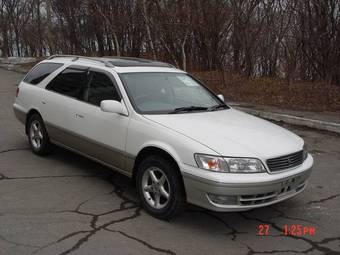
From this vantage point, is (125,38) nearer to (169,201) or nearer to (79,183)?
(79,183)

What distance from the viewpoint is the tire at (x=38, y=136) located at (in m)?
6.40

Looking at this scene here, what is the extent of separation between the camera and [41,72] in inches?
267

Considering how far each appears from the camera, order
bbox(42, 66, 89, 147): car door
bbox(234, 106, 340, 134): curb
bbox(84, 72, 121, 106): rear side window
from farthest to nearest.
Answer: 1. bbox(234, 106, 340, 134): curb
2. bbox(42, 66, 89, 147): car door
3. bbox(84, 72, 121, 106): rear side window

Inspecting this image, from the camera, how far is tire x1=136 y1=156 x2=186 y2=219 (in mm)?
4309

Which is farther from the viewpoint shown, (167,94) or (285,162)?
(167,94)

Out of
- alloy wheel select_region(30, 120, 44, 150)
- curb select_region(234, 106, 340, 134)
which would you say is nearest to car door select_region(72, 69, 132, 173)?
alloy wheel select_region(30, 120, 44, 150)

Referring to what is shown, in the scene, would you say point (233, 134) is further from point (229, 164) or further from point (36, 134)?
point (36, 134)

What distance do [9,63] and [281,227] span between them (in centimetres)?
2185

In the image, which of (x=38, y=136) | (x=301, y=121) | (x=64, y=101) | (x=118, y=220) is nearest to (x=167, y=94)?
(x=64, y=101)

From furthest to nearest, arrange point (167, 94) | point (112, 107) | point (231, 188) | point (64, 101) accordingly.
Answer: point (64, 101)
point (167, 94)
point (112, 107)
point (231, 188)
